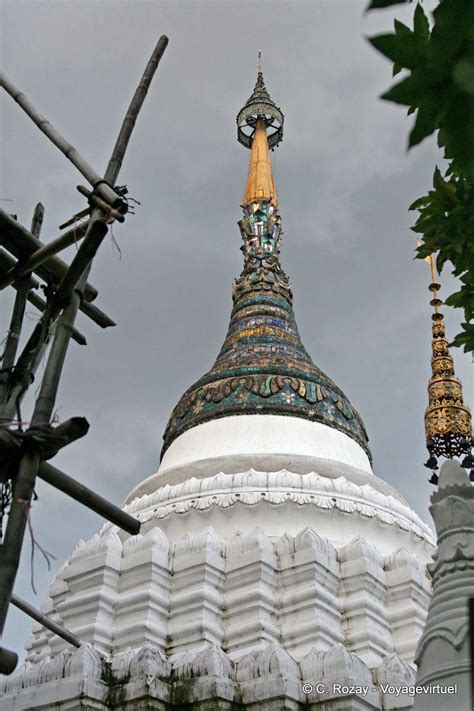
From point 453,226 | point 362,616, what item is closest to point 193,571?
point 362,616

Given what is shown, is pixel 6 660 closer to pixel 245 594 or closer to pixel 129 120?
pixel 129 120

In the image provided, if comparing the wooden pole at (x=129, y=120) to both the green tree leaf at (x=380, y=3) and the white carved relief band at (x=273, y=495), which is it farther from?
the white carved relief band at (x=273, y=495)

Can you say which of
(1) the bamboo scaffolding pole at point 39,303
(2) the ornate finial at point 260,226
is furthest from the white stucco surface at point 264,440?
(1) the bamboo scaffolding pole at point 39,303

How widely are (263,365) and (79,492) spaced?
10.9 meters

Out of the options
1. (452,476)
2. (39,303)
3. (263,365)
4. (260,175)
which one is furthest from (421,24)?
(260,175)

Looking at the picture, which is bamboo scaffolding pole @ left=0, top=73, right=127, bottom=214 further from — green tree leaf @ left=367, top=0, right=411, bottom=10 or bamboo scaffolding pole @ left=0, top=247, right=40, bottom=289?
green tree leaf @ left=367, top=0, right=411, bottom=10

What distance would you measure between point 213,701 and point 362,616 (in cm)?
295

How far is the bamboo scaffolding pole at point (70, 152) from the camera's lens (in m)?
4.77

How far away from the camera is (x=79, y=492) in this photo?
171 inches

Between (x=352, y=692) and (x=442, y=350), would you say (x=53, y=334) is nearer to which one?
(x=352, y=692)

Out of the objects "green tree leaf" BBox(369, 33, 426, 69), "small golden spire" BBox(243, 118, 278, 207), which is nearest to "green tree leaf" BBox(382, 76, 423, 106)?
"green tree leaf" BBox(369, 33, 426, 69)

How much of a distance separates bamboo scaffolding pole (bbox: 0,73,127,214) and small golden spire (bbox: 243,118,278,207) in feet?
44.3

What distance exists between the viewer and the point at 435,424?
1266 cm

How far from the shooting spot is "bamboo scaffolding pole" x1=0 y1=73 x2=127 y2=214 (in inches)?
188
